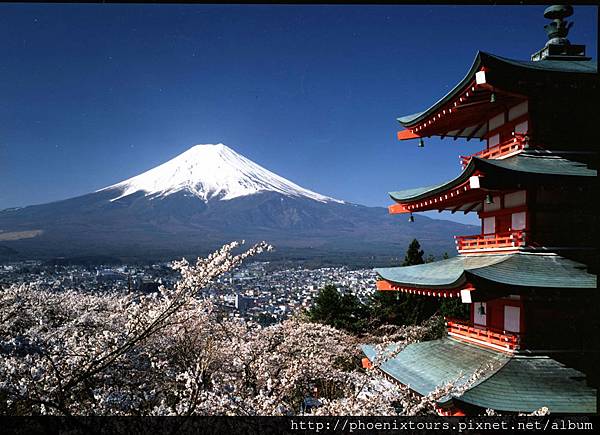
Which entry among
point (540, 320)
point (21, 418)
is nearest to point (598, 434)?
point (540, 320)

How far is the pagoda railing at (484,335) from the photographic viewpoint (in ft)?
17.8

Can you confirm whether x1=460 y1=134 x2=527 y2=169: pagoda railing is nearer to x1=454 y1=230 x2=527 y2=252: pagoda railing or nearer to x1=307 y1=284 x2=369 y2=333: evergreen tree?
x1=454 y1=230 x2=527 y2=252: pagoda railing

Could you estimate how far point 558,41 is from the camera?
21.6 ft

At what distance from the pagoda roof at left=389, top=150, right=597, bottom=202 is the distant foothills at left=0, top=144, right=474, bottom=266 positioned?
1412 inches

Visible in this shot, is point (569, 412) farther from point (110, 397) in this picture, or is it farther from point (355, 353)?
point (355, 353)

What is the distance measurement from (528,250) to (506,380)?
67.2 inches

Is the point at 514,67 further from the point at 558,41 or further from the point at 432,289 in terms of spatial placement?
the point at 432,289

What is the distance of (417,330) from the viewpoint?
10984mm

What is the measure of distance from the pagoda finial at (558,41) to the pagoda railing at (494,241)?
2.87 m

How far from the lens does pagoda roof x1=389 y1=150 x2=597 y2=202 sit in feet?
17.5

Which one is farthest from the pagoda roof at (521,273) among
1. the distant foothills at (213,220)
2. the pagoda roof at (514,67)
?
the distant foothills at (213,220)

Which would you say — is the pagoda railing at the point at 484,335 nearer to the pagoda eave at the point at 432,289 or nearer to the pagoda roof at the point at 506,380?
the pagoda roof at the point at 506,380

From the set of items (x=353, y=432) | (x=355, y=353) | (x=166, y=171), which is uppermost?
(x=166, y=171)

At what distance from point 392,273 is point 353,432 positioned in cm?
469
